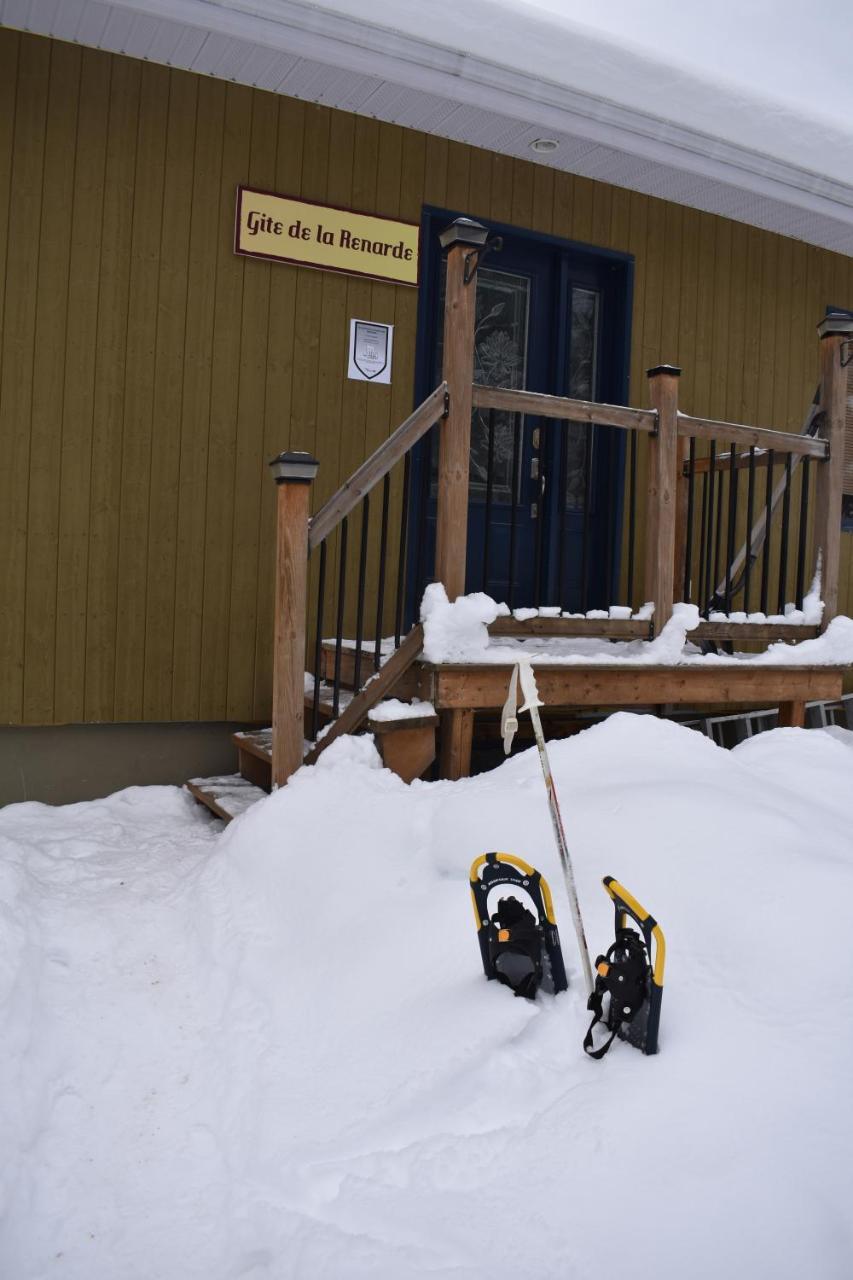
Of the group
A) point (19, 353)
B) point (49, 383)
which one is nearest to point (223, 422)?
Answer: point (49, 383)

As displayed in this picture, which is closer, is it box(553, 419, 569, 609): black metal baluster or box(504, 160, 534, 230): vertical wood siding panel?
box(553, 419, 569, 609): black metal baluster

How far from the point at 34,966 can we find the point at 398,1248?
1515 mm

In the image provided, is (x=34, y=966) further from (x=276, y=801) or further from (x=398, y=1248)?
(x=398, y=1248)

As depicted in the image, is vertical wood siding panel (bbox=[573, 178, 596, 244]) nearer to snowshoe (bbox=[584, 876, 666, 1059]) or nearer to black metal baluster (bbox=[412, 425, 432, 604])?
black metal baluster (bbox=[412, 425, 432, 604])

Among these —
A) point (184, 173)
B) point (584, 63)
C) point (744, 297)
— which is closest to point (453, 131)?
point (584, 63)

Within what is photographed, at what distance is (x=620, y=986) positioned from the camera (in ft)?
6.79

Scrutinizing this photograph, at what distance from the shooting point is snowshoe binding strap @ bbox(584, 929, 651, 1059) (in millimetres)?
2061

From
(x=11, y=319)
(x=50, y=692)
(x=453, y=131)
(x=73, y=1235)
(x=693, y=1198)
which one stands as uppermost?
(x=453, y=131)

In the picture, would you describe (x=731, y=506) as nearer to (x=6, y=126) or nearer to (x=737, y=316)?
(x=737, y=316)

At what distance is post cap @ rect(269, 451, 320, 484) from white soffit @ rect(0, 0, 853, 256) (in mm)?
1844

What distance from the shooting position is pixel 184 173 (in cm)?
465

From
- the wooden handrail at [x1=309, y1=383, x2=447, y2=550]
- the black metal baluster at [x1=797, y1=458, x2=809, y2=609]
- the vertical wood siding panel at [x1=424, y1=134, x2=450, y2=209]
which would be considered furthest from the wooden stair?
the vertical wood siding panel at [x1=424, y1=134, x2=450, y2=209]

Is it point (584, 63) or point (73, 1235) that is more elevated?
point (584, 63)

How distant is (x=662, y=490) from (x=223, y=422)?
2086 mm
